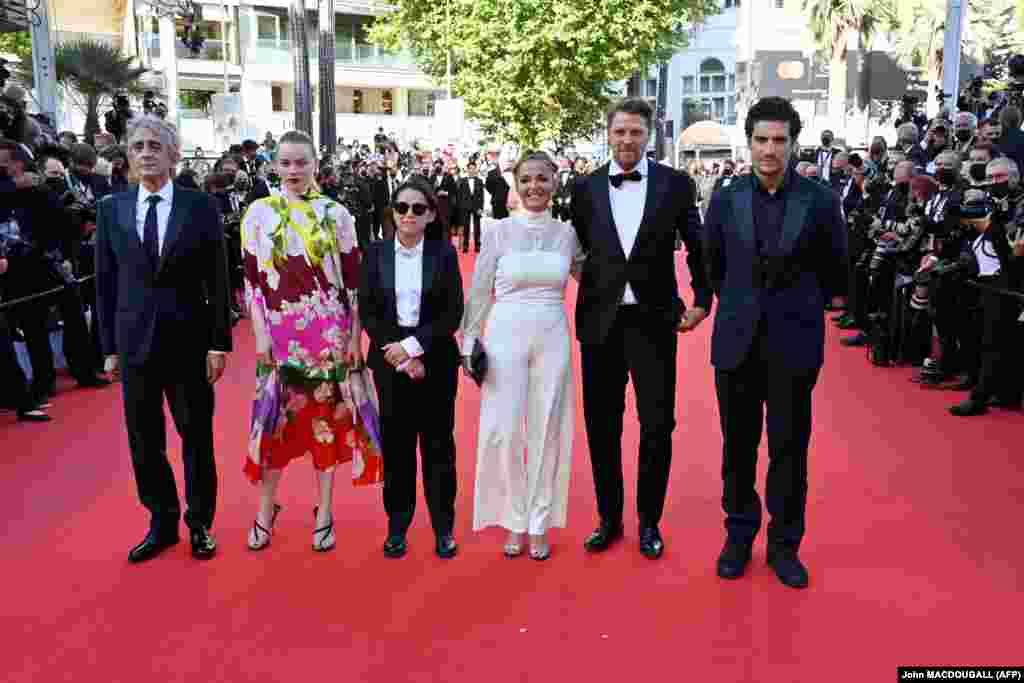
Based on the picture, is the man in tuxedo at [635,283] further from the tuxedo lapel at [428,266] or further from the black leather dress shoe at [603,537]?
the tuxedo lapel at [428,266]

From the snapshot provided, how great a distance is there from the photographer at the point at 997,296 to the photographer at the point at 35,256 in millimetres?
6608

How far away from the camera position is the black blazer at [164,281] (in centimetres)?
428

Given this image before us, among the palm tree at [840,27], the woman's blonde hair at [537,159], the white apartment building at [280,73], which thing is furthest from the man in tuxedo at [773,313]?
the white apartment building at [280,73]

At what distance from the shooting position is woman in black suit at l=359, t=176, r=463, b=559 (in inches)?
172

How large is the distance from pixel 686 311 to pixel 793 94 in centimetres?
4823

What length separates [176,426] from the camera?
14.7ft

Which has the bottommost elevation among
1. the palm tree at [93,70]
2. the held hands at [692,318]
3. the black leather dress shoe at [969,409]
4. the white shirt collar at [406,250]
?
the black leather dress shoe at [969,409]

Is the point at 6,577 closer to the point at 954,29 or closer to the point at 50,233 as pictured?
the point at 50,233

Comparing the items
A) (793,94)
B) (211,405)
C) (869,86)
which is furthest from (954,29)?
(793,94)

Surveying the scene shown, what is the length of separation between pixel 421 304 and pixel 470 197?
15.7m

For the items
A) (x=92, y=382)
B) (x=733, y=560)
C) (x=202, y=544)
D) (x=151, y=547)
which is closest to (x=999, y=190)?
(x=733, y=560)

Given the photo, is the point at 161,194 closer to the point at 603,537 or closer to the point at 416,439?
the point at 416,439

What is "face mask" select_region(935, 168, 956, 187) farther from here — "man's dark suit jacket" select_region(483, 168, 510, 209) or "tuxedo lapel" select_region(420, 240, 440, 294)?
"man's dark suit jacket" select_region(483, 168, 510, 209)

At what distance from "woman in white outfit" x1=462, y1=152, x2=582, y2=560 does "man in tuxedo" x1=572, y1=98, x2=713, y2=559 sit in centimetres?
13
